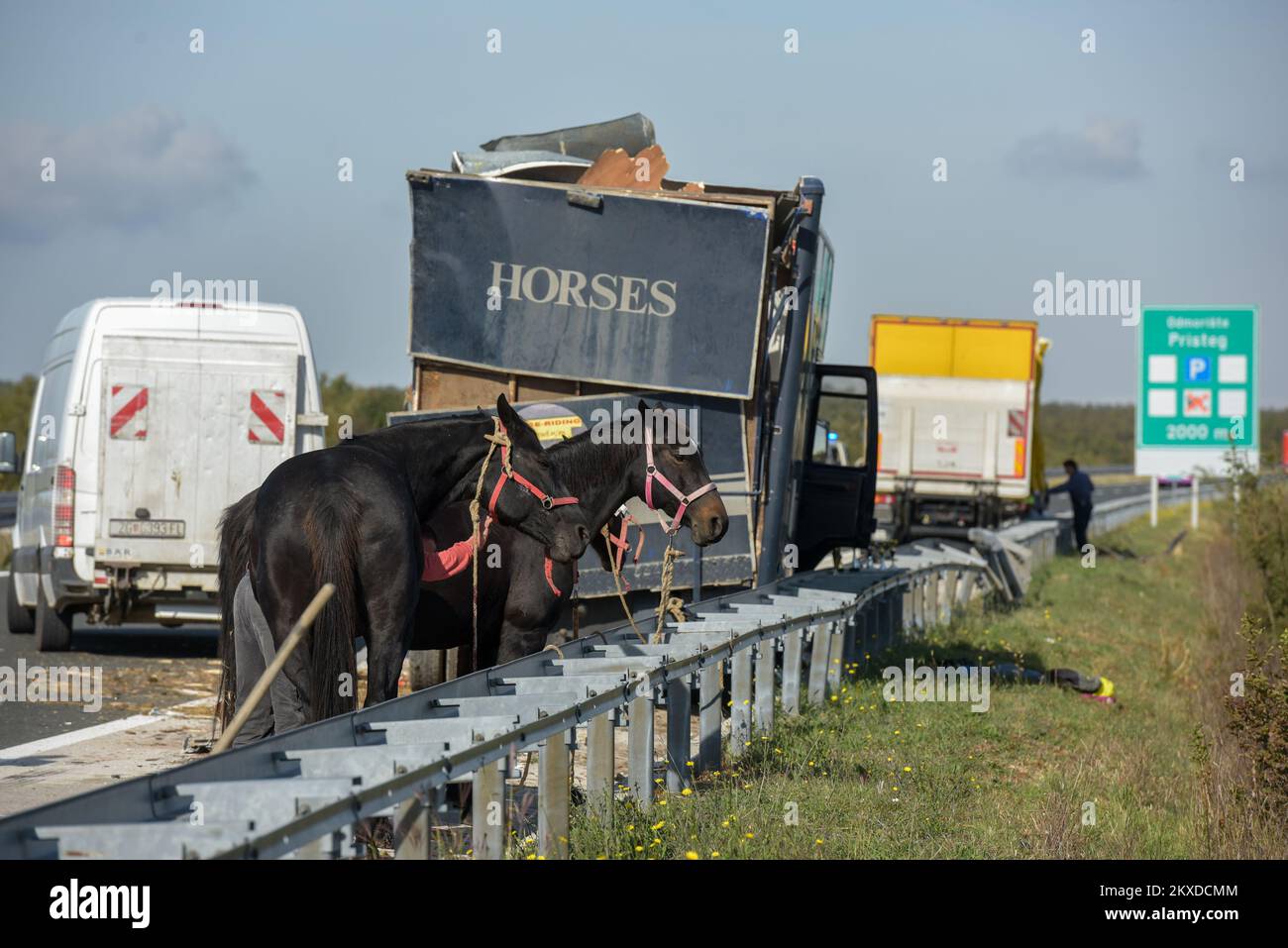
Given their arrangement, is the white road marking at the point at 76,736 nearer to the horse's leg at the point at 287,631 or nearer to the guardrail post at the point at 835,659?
the horse's leg at the point at 287,631

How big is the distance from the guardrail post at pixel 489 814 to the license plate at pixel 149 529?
952cm

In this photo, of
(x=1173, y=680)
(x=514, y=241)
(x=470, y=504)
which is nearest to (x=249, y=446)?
(x=514, y=241)

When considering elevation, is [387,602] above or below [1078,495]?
below

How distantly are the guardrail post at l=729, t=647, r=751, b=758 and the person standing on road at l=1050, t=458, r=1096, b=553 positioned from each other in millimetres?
23074

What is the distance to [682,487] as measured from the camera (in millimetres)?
9680

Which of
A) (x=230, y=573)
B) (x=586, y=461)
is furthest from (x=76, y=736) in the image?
(x=586, y=461)

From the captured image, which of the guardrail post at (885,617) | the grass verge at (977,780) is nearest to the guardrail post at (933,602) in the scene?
the grass verge at (977,780)

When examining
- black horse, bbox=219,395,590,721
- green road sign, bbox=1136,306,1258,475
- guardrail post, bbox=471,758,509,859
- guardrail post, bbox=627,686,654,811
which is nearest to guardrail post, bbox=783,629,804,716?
guardrail post, bbox=627,686,654,811

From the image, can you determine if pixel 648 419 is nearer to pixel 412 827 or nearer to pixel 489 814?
pixel 489 814

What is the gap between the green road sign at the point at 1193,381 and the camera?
3127 cm

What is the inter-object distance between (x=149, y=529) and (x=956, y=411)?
2008 cm
